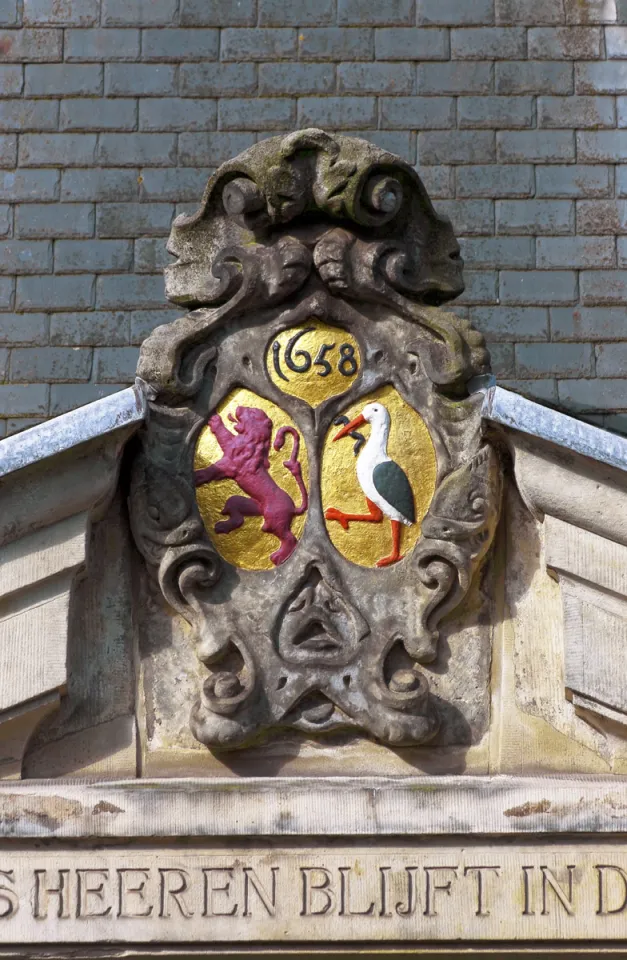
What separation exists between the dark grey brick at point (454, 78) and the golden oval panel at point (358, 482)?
2607 mm

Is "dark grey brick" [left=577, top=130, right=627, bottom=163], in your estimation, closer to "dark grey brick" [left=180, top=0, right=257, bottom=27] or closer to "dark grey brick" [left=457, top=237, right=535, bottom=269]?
"dark grey brick" [left=457, top=237, right=535, bottom=269]

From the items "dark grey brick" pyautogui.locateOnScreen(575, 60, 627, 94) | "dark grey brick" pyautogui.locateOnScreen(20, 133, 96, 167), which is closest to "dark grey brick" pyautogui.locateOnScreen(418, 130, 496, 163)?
"dark grey brick" pyautogui.locateOnScreen(575, 60, 627, 94)

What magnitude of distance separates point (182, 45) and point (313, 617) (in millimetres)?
3226

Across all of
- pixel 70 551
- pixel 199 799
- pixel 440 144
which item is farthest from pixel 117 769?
pixel 440 144

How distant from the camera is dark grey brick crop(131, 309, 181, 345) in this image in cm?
646

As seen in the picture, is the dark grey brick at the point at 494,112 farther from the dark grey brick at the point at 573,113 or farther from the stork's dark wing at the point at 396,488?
the stork's dark wing at the point at 396,488

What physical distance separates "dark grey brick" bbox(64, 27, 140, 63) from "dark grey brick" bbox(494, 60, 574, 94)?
59.1 inches

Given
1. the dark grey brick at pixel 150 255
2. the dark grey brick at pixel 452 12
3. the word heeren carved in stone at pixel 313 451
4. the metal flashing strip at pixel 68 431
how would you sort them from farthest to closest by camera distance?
the dark grey brick at pixel 452 12
the dark grey brick at pixel 150 255
the word heeren carved in stone at pixel 313 451
the metal flashing strip at pixel 68 431

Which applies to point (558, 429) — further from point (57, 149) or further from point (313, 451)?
point (57, 149)

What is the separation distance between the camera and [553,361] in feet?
21.2

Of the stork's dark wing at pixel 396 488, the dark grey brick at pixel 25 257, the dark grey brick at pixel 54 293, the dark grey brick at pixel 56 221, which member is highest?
the dark grey brick at pixel 56 221

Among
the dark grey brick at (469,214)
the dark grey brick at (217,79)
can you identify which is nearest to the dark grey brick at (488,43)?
the dark grey brick at (469,214)

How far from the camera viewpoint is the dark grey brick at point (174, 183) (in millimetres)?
6668

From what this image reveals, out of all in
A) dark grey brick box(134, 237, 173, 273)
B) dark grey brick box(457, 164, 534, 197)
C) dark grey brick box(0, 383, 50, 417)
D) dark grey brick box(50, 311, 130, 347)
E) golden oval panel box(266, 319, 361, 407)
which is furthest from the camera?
dark grey brick box(457, 164, 534, 197)
